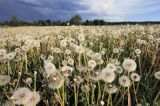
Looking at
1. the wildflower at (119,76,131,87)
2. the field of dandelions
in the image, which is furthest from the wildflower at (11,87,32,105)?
the wildflower at (119,76,131,87)

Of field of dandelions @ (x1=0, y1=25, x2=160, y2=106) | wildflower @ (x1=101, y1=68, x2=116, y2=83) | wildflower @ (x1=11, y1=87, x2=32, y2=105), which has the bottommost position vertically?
field of dandelions @ (x1=0, y1=25, x2=160, y2=106)

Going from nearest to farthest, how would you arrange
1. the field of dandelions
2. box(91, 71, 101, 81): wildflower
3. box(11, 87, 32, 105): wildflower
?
1. box(11, 87, 32, 105): wildflower
2. the field of dandelions
3. box(91, 71, 101, 81): wildflower

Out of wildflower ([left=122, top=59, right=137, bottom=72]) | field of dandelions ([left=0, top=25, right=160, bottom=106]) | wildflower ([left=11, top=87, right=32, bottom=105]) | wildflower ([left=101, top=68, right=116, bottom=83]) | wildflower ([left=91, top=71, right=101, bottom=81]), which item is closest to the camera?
wildflower ([left=11, top=87, right=32, bottom=105])

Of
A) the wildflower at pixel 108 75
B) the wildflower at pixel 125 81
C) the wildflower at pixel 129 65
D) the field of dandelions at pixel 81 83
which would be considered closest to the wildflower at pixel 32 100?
the field of dandelions at pixel 81 83

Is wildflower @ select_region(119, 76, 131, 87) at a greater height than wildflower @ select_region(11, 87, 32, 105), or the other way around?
wildflower @ select_region(11, 87, 32, 105)

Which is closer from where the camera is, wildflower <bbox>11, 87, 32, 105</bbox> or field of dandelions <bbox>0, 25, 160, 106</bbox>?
wildflower <bbox>11, 87, 32, 105</bbox>

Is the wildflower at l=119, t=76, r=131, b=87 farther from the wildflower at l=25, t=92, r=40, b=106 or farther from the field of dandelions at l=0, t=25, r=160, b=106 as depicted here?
the wildflower at l=25, t=92, r=40, b=106

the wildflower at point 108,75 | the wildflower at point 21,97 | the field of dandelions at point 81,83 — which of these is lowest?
the field of dandelions at point 81,83

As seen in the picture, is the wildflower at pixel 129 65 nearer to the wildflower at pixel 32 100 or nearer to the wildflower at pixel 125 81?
the wildflower at pixel 125 81

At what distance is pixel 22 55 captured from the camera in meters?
5.04

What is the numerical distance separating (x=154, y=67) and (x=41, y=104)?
5.73 feet

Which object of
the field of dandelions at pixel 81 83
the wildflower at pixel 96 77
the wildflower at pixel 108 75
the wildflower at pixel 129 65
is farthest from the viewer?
the wildflower at pixel 129 65

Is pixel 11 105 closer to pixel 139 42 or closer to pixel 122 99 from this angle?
pixel 122 99

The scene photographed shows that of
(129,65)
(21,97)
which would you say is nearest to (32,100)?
(21,97)
